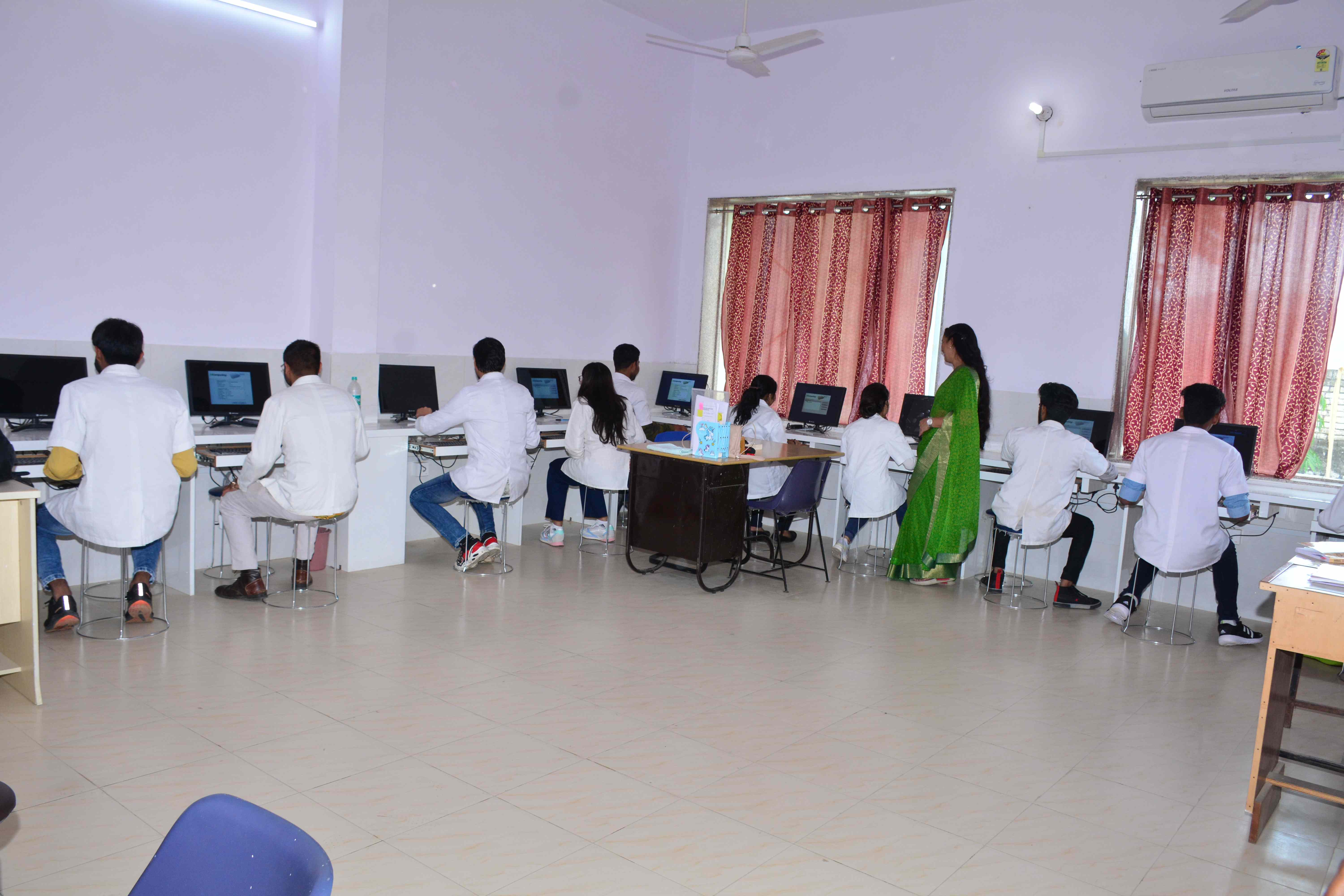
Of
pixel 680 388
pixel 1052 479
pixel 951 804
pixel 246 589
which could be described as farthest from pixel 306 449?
pixel 1052 479

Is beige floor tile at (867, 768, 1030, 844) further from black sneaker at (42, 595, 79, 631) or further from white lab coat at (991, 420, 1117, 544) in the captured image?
black sneaker at (42, 595, 79, 631)

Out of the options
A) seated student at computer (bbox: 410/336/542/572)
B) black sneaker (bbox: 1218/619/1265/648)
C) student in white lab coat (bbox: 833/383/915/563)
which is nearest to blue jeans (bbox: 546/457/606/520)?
seated student at computer (bbox: 410/336/542/572)

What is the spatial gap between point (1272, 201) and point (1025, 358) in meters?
1.58

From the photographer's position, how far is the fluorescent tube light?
16.8 ft

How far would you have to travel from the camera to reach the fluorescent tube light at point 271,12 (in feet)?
16.8

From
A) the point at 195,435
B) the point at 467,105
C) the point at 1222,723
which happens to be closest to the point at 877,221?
the point at 467,105

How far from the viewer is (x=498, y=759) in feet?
10.1

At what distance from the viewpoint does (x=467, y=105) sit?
6184mm

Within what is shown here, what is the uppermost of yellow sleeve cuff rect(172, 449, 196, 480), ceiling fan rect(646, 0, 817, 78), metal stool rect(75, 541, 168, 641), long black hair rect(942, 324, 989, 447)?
ceiling fan rect(646, 0, 817, 78)

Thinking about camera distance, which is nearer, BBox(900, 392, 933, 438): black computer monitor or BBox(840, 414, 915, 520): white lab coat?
BBox(840, 414, 915, 520): white lab coat

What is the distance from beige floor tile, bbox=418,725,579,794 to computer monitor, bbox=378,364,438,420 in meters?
2.87

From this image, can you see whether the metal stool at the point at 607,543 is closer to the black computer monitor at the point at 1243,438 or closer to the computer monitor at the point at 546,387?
the computer monitor at the point at 546,387

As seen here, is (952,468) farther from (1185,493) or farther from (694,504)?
(694,504)

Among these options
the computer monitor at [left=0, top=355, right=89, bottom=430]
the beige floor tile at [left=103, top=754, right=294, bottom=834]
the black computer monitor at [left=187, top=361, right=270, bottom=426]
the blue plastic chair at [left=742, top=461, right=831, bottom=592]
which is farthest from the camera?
the blue plastic chair at [left=742, top=461, right=831, bottom=592]
